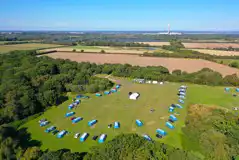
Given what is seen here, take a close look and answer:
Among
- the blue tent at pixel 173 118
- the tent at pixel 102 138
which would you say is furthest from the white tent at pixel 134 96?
the tent at pixel 102 138

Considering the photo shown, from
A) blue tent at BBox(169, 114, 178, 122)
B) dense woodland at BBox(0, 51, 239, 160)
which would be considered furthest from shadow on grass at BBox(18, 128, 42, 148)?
blue tent at BBox(169, 114, 178, 122)

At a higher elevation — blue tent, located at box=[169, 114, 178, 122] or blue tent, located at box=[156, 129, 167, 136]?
blue tent, located at box=[169, 114, 178, 122]

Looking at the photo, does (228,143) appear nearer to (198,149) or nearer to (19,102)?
(198,149)

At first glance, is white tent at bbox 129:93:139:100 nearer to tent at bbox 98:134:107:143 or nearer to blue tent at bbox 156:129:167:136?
blue tent at bbox 156:129:167:136

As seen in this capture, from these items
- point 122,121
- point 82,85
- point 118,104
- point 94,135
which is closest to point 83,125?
point 94,135

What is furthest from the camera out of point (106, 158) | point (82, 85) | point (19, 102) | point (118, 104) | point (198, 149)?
point (82, 85)

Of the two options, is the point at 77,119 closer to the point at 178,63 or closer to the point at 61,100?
the point at 61,100

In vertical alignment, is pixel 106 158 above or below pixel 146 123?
above
